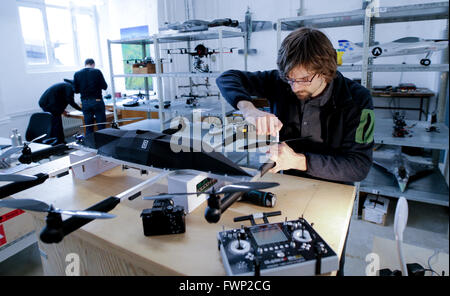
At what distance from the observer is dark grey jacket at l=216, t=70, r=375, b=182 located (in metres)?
1.21

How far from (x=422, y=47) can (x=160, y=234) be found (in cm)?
243

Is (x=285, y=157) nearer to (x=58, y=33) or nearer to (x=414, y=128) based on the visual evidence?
(x=414, y=128)

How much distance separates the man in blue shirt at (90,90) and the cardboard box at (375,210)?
3959mm

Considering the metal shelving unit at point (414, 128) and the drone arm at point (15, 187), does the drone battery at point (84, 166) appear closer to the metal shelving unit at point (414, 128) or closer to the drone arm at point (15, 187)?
the drone arm at point (15, 187)

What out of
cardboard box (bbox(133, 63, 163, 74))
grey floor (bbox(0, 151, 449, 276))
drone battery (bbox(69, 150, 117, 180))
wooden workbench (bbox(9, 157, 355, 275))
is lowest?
grey floor (bbox(0, 151, 449, 276))

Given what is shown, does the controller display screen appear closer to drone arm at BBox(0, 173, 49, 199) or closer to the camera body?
the camera body

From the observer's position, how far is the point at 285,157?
3.90ft

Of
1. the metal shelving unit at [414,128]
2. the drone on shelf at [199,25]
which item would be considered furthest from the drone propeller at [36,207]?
the drone on shelf at [199,25]

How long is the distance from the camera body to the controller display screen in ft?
0.78

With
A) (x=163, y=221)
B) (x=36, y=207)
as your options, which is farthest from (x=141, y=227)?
(x=36, y=207)

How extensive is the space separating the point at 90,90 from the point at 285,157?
4163mm

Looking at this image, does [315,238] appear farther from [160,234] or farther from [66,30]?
[66,30]

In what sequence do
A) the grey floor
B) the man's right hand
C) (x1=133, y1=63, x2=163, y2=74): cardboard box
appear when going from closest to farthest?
the man's right hand → the grey floor → (x1=133, y1=63, x2=163, y2=74): cardboard box

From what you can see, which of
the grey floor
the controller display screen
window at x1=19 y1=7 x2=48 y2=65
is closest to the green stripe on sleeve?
the controller display screen
